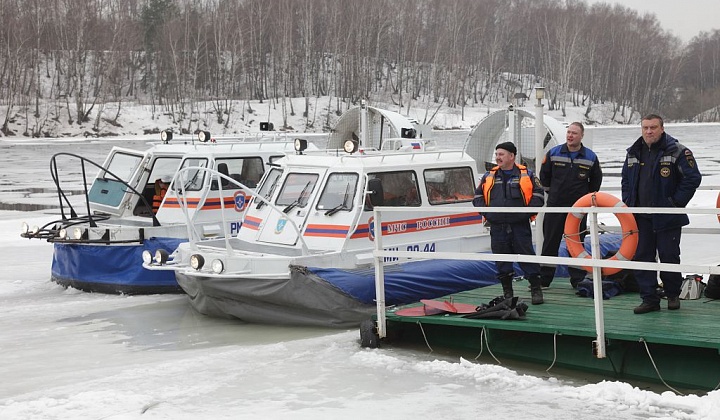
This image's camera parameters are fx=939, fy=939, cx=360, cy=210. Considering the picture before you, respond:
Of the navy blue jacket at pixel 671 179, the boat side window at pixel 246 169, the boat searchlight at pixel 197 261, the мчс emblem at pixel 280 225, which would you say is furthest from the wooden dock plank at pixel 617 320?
the boat side window at pixel 246 169

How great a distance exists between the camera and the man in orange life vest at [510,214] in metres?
7.33

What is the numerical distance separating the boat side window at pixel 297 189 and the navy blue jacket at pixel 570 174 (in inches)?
101

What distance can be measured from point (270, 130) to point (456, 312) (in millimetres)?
7693

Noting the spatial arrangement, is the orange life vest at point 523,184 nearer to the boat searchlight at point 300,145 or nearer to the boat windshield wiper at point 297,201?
the boat windshield wiper at point 297,201

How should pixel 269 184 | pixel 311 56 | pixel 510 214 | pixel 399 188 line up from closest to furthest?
pixel 510 214 → pixel 399 188 → pixel 269 184 → pixel 311 56

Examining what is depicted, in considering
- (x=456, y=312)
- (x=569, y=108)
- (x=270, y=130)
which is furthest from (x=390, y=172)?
(x=569, y=108)

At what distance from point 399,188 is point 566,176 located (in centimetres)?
223

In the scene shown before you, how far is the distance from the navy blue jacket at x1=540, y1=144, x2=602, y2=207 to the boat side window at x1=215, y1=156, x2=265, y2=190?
5390 millimetres

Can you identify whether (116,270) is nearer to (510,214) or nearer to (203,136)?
(203,136)

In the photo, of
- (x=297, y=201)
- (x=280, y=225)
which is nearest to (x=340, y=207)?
(x=297, y=201)

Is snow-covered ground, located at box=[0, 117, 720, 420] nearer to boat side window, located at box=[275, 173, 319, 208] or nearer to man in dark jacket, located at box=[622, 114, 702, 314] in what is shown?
man in dark jacket, located at box=[622, 114, 702, 314]

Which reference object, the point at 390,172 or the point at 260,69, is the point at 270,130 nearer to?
the point at 390,172

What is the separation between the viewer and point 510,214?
7332mm

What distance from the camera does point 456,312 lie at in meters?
7.31
